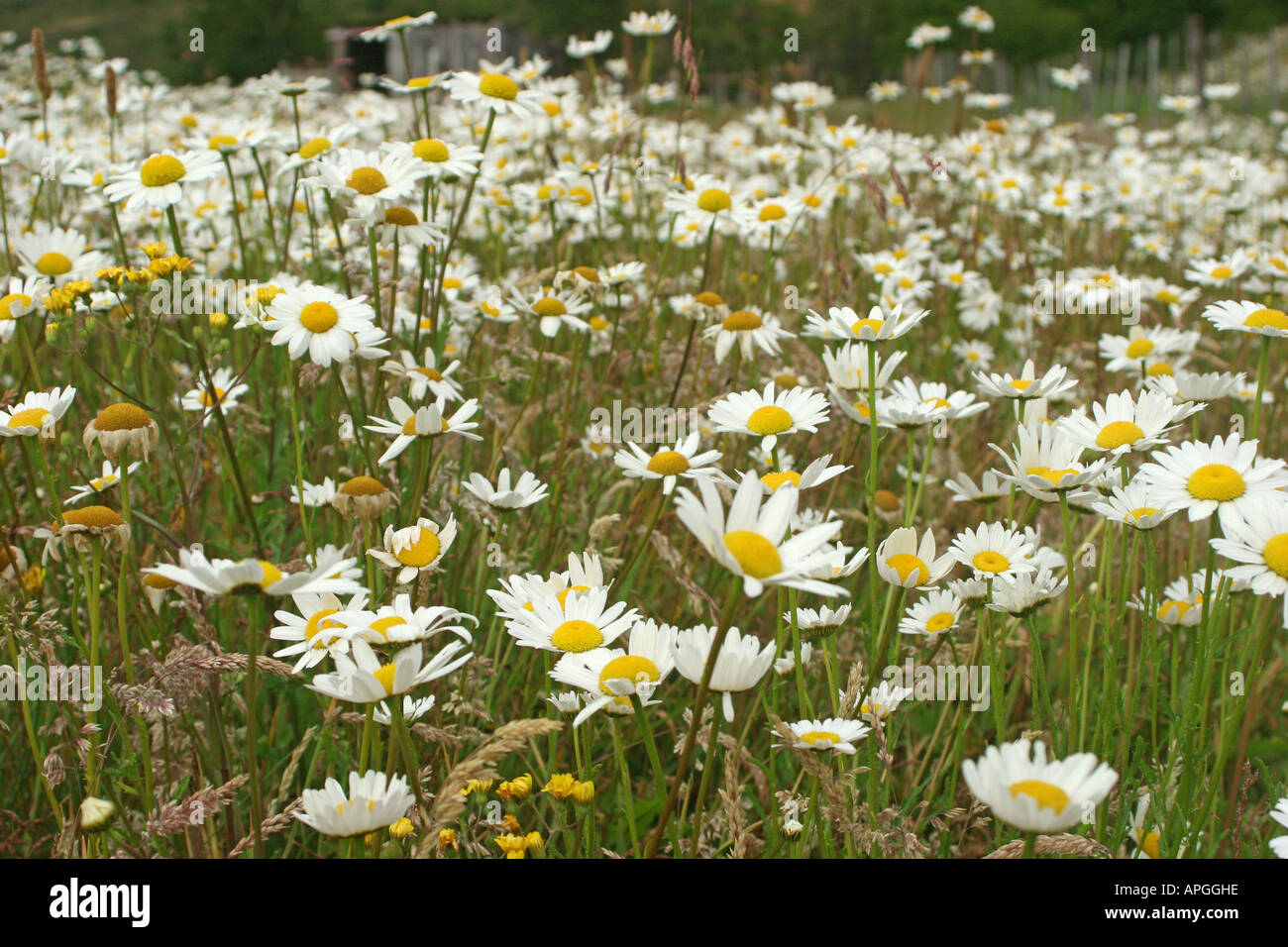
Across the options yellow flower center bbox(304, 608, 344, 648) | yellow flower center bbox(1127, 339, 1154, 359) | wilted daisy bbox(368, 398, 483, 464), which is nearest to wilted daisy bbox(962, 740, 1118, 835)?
yellow flower center bbox(304, 608, 344, 648)

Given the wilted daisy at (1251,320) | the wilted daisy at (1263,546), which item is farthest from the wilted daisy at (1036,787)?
the wilted daisy at (1251,320)

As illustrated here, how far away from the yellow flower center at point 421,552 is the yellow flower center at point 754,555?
0.64m

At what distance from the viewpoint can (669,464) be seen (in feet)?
5.60

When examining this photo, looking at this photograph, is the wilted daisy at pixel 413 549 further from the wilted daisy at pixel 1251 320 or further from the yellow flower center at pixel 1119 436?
the wilted daisy at pixel 1251 320

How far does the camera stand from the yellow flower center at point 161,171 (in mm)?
2377

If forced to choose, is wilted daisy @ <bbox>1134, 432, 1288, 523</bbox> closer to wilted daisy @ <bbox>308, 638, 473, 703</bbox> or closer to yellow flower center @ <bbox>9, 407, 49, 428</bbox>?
wilted daisy @ <bbox>308, 638, 473, 703</bbox>

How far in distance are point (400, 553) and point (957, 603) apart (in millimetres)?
958

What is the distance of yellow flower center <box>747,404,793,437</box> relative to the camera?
1718 millimetres

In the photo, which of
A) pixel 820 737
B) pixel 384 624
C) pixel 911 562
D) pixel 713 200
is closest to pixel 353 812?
pixel 384 624

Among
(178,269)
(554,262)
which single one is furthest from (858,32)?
(178,269)

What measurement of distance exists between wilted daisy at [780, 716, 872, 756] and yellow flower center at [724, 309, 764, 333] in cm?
140
